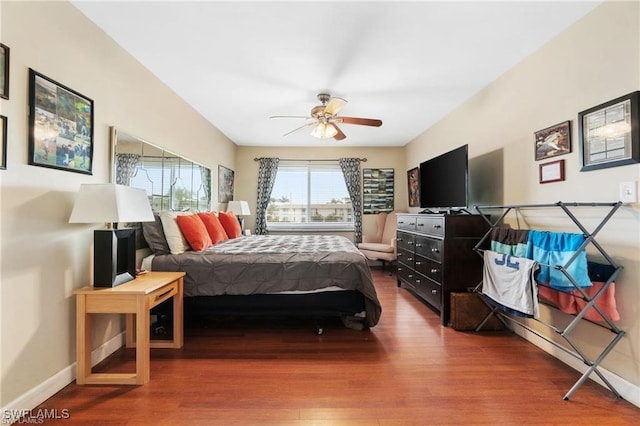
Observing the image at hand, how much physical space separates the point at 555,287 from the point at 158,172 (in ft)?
11.2

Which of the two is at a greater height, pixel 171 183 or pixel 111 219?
pixel 171 183

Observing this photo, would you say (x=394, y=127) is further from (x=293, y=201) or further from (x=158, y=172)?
(x=158, y=172)

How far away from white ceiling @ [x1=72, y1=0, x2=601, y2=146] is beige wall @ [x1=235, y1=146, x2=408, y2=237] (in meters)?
2.20

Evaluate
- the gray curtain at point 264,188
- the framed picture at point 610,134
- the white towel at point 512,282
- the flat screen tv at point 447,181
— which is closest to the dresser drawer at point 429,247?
the flat screen tv at point 447,181

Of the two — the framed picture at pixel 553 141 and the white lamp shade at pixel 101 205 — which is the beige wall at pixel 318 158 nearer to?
the framed picture at pixel 553 141

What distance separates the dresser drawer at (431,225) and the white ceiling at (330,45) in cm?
140

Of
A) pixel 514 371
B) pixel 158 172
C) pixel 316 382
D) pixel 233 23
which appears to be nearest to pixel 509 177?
pixel 514 371

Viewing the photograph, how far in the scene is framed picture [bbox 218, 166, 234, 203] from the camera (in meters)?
4.80

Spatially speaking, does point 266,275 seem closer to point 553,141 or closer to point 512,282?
point 512,282

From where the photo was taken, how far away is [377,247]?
16.7 ft

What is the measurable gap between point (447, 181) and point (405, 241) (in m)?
1.03

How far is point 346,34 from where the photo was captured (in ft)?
7.05

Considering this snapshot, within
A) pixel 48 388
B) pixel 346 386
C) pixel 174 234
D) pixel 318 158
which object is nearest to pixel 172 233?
pixel 174 234

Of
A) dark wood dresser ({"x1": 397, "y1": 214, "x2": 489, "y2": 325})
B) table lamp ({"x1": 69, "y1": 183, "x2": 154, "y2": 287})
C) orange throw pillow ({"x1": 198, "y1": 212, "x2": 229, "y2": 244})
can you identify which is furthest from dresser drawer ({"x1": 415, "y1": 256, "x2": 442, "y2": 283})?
table lamp ({"x1": 69, "y1": 183, "x2": 154, "y2": 287})
